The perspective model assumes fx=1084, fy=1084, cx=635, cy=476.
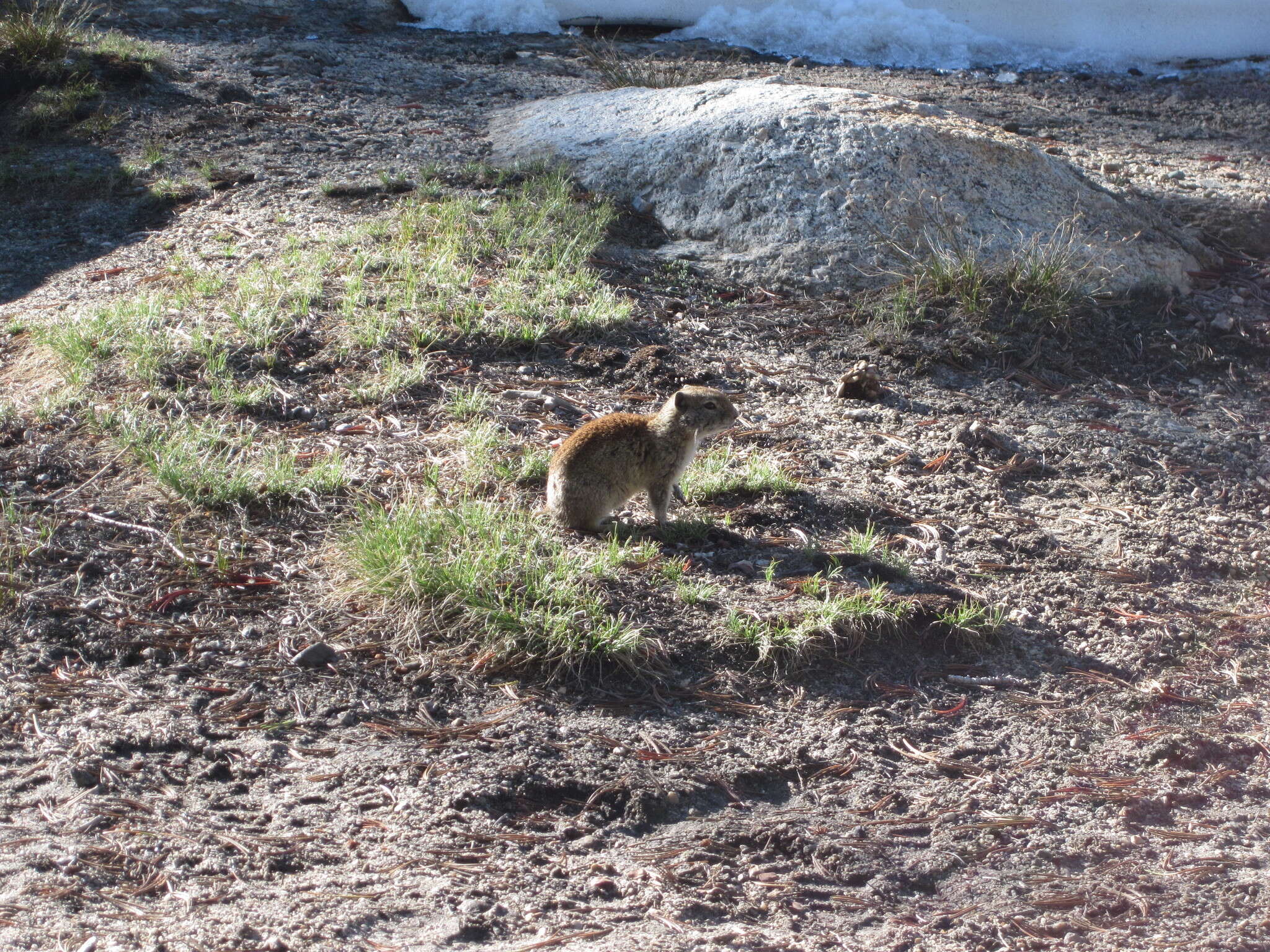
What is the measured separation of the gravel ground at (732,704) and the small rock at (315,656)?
0.03m

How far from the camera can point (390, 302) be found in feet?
18.8

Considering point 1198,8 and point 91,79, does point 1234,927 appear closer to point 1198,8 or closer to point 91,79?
point 91,79

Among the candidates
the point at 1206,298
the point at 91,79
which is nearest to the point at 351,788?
the point at 1206,298

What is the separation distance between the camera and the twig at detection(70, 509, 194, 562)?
13.0 ft

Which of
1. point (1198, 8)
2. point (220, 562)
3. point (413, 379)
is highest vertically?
point (1198, 8)

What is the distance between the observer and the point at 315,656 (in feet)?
11.6

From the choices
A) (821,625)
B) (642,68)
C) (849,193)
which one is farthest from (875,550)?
(642,68)

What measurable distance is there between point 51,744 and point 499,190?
16.6 feet

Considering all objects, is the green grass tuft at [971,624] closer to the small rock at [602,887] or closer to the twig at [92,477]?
the small rock at [602,887]

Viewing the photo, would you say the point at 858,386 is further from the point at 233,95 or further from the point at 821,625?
the point at 233,95

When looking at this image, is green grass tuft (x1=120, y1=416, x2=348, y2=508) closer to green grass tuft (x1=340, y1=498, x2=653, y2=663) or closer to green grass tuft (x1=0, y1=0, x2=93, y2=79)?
green grass tuft (x1=340, y1=498, x2=653, y2=663)

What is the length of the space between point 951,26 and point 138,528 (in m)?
10.8

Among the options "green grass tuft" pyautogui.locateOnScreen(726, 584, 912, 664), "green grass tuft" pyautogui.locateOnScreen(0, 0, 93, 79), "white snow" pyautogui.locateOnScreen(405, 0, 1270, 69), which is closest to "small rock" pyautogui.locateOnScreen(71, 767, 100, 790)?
"green grass tuft" pyautogui.locateOnScreen(726, 584, 912, 664)

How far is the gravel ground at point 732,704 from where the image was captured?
2.70m
